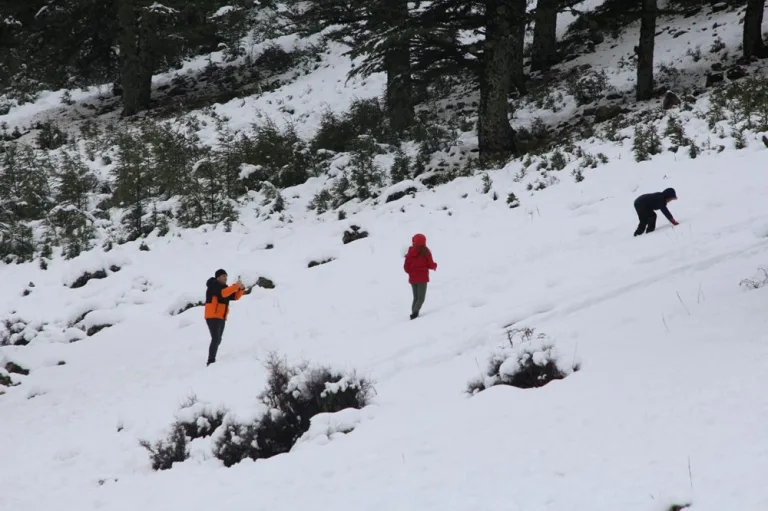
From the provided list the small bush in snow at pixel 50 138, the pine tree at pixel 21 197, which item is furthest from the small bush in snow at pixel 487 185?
the small bush in snow at pixel 50 138

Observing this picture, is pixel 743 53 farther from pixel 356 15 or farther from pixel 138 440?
pixel 138 440

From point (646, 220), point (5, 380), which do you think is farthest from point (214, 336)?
point (646, 220)

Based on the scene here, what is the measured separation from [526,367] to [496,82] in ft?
36.5

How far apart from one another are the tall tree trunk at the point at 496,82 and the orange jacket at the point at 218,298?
343 inches

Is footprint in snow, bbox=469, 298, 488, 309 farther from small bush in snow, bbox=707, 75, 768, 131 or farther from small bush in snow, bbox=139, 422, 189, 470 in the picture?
small bush in snow, bbox=707, 75, 768, 131

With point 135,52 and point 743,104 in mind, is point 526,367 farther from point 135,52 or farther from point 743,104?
point 135,52

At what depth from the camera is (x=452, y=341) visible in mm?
7254

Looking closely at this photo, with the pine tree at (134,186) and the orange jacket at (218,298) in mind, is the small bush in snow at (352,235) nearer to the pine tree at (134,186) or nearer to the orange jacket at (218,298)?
the orange jacket at (218,298)

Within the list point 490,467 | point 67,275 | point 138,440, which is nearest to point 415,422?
point 490,467

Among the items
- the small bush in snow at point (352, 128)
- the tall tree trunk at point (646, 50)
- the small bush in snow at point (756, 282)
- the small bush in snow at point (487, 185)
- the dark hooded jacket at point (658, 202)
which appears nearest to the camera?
the small bush in snow at point (756, 282)

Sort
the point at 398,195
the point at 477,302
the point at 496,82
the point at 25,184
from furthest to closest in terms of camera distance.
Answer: the point at 25,184 → the point at 398,195 → the point at 496,82 → the point at 477,302

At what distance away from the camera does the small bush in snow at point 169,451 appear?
5563 millimetres

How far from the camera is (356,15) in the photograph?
60.9 feet

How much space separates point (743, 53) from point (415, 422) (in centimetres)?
1808
